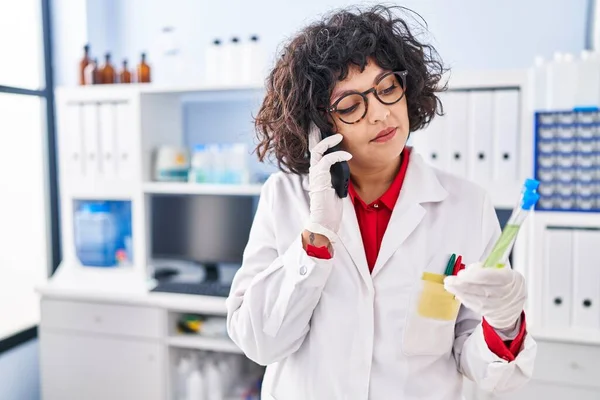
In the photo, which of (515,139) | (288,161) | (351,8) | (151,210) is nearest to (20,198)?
(151,210)

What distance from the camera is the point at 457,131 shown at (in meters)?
1.85

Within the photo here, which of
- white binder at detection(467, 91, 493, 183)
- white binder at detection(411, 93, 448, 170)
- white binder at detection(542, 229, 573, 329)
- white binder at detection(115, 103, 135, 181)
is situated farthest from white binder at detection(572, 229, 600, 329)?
white binder at detection(115, 103, 135, 181)

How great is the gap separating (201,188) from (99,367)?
0.90 metres

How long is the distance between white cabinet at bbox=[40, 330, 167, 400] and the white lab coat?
4.19 feet

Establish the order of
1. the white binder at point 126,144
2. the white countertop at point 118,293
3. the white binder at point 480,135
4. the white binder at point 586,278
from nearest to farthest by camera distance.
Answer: the white binder at point 586,278, the white binder at point 480,135, the white countertop at point 118,293, the white binder at point 126,144

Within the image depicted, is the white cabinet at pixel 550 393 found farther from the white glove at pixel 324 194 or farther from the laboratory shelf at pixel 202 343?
the white glove at pixel 324 194

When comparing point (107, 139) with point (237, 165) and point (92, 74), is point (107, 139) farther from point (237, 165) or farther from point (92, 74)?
point (237, 165)

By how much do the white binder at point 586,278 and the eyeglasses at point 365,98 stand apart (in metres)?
1.06

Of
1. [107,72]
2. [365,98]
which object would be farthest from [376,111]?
[107,72]

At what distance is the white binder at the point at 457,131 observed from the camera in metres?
1.84

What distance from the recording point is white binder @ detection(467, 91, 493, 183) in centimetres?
182

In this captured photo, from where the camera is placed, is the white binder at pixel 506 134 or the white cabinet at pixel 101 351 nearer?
the white binder at pixel 506 134

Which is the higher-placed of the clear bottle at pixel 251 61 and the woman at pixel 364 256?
the clear bottle at pixel 251 61

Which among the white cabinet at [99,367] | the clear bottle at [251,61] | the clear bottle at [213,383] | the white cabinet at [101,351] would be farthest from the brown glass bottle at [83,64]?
the clear bottle at [213,383]
